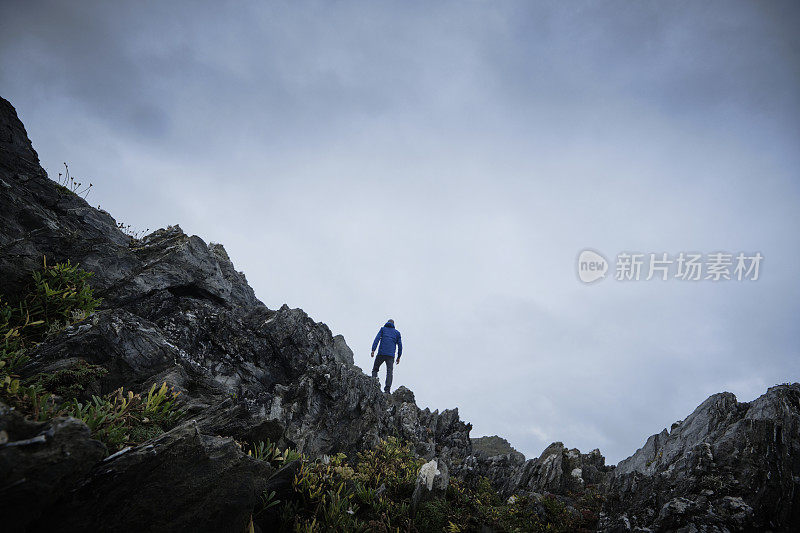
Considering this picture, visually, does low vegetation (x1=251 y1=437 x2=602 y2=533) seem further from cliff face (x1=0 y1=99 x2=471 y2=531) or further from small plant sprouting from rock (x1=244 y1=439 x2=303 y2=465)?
cliff face (x1=0 y1=99 x2=471 y2=531)

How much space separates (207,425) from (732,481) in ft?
42.5

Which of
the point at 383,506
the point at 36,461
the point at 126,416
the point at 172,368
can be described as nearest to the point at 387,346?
the point at 383,506

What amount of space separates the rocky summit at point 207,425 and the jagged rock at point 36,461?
0.01 metres

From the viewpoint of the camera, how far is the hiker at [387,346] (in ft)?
61.1

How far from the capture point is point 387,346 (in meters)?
18.6

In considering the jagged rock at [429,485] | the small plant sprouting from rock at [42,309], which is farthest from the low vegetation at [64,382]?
the jagged rock at [429,485]

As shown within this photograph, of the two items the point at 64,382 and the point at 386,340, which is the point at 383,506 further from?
the point at 386,340

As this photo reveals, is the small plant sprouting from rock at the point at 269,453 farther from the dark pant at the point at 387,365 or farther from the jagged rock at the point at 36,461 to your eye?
the dark pant at the point at 387,365

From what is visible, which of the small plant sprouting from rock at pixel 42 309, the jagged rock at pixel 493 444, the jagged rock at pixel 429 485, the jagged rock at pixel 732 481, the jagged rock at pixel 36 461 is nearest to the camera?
the jagged rock at pixel 36 461

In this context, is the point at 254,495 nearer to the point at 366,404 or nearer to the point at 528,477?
the point at 366,404

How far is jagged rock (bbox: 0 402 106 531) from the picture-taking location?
113 inches

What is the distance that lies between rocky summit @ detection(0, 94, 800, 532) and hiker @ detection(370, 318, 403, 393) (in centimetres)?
266

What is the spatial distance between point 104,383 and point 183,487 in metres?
4.17

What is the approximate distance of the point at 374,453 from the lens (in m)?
12.3
